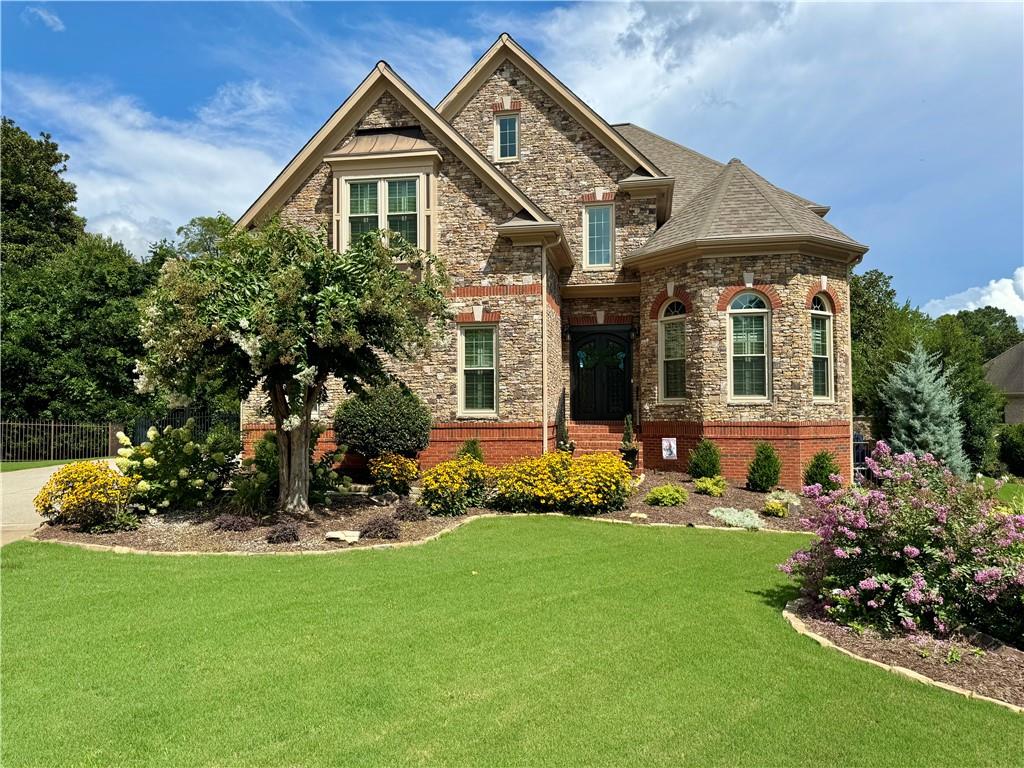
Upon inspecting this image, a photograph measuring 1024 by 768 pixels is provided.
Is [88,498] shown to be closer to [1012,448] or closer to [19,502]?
[19,502]

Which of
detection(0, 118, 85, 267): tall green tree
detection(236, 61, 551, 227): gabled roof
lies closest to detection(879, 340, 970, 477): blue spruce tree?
detection(236, 61, 551, 227): gabled roof

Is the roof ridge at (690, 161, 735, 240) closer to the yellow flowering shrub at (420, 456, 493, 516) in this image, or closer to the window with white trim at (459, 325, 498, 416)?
the window with white trim at (459, 325, 498, 416)

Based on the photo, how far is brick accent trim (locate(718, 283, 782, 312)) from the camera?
14.3m

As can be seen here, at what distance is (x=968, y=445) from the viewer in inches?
687

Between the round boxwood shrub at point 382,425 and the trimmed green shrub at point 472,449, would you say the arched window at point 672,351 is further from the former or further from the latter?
the round boxwood shrub at point 382,425

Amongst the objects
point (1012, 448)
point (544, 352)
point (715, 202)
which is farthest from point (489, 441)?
point (1012, 448)

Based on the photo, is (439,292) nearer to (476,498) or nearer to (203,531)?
(476,498)

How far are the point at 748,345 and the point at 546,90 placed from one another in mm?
9551

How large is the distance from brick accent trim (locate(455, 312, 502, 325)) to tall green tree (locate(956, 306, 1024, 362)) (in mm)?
64378

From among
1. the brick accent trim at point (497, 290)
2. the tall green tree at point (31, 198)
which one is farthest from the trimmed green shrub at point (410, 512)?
the tall green tree at point (31, 198)

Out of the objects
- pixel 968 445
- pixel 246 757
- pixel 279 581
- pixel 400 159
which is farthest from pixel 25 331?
pixel 968 445

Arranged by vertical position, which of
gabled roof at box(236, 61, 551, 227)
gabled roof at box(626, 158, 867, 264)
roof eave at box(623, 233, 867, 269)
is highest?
gabled roof at box(236, 61, 551, 227)

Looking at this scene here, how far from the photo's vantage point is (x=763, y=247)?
562 inches

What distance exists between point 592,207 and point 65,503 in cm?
1424
